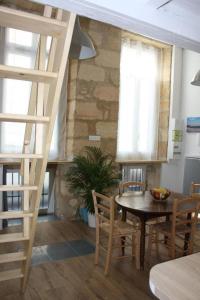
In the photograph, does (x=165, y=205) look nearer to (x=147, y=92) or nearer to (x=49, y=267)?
→ (x=49, y=267)

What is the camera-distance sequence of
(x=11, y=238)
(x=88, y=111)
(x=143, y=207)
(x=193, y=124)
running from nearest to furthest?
1. (x=11, y=238)
2. (x=143, y=207)
3. (x=88, y=111)
4. (x=193, y=124)

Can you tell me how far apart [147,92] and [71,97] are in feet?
5.94

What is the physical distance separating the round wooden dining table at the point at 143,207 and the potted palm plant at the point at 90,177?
0.86m

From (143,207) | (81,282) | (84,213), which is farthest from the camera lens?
(84,213)

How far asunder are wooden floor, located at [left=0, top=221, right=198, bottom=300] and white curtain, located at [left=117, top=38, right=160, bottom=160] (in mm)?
2697

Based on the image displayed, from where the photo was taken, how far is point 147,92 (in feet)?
19.1

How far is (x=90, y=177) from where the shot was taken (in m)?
4.36

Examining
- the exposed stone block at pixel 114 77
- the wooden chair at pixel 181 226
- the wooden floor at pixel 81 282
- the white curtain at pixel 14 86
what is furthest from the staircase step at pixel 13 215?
the exposed stone block at pixel 114 77

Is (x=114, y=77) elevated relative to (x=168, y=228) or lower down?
elevated

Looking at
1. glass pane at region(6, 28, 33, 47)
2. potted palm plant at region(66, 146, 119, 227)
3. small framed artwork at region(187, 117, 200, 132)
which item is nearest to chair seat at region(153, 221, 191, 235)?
potted palm plant at region(66, 146, 119, 227)

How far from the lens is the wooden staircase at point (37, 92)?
1506 millimetres

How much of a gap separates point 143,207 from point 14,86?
2815 mm

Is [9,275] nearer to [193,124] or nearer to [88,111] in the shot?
[88,111]

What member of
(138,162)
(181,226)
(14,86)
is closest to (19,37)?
(14,86)
